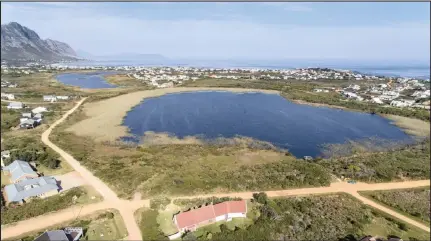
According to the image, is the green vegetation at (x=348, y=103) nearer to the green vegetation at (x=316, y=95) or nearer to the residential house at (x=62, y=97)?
the green vegetation at (x=316, y=95)

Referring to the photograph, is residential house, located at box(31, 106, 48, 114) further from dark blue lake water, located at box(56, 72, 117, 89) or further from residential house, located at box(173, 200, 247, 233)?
residential house, located at box(173, 200, 247, 233)

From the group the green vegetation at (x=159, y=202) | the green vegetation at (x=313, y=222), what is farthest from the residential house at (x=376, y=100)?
the green vegetation at (x=159, y=202)

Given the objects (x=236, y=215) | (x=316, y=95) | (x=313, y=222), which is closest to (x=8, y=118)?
(x=236, y=215)

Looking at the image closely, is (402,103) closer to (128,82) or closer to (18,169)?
(18,169)

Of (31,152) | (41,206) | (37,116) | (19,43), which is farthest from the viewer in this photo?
(19,43)

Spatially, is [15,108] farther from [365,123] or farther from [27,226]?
[365,123]
